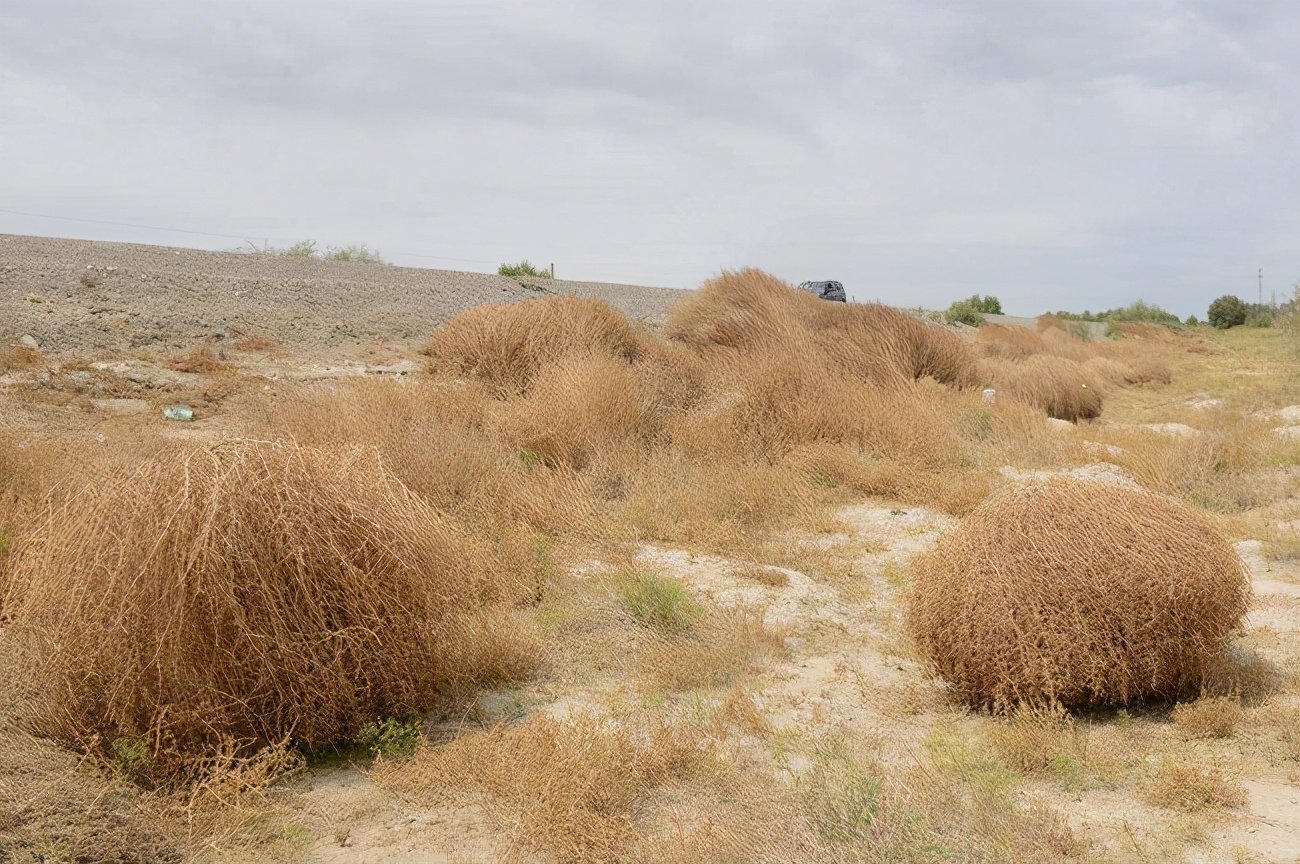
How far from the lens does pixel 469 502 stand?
318 inches

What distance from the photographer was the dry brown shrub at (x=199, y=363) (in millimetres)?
12617

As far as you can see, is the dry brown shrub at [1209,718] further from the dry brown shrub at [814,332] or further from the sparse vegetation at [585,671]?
the dry brown shrub at [814,332]

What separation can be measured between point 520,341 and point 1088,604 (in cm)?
875

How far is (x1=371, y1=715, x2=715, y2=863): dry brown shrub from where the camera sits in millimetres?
3787

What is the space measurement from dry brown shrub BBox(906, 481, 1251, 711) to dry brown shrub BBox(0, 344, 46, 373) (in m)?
10.5

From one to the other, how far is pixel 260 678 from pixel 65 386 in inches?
327

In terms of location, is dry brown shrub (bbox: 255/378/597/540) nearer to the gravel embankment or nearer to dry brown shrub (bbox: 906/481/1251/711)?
dry brown shrub (bbox: 906/481/1251/711)

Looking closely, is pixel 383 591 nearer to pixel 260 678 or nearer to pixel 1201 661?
pixel 260 678

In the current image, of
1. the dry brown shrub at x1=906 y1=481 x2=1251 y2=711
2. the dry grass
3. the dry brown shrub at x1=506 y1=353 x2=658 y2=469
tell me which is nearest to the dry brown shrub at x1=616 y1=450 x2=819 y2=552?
the dry brown shrub at x1=506 y1=353 x2=658 y2=469

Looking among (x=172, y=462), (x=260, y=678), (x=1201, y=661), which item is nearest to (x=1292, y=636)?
(x=1201, y=661)

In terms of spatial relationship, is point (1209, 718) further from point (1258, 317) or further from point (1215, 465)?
point (1258, 317)

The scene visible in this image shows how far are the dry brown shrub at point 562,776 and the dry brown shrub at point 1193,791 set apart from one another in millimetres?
1783

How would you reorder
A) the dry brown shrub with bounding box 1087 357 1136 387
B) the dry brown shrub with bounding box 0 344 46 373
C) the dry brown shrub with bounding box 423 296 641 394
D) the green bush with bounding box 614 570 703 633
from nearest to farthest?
the green bush with bounding box 614 570 703 633, the dry brown shrub with bounding box 0 344 46 373, the dry brown shrub with bounding box 423 296 641 394, the dry brown shrub with bounding box 1087 357 1136 387

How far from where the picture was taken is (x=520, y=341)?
41.3ft
